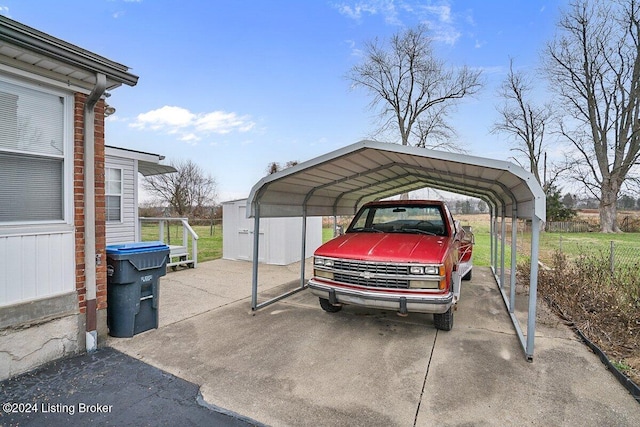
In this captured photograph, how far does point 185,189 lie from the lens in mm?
34125

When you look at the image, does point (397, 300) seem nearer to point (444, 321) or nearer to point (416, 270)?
point (416, 270)

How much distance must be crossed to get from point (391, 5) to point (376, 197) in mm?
7640

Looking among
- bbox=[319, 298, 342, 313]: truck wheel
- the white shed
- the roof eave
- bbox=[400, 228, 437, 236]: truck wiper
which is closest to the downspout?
the roof eave

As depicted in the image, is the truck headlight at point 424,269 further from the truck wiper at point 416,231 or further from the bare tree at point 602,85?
the bare tree at point 602,85

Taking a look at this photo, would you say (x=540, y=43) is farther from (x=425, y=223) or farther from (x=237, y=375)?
(x=237, y=375)

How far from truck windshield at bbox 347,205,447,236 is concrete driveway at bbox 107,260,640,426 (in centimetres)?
143

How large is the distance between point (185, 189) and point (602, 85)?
1526 inches

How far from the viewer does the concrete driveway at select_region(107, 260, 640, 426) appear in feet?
9.20

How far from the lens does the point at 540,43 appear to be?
26.7 metres

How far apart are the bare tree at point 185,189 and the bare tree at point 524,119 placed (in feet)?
99.2

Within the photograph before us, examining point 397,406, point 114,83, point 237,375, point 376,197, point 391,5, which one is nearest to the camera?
point 397,406

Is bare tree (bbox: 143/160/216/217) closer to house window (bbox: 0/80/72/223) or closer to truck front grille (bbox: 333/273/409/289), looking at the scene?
house window (bbox: 0/80/72/223)

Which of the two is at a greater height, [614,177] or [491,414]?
[614,177]

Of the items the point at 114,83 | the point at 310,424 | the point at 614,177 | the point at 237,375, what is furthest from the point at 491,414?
the point at 614,177
